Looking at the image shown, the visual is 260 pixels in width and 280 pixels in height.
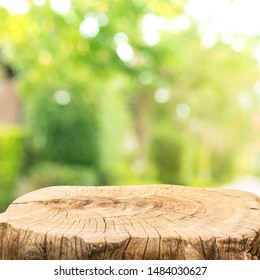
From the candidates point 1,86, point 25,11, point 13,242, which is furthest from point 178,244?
point 1,86

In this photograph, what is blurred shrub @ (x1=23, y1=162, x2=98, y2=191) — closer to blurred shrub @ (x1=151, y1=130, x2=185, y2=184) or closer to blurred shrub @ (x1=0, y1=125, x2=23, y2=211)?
blurred shrub @ (x1=0, y1=125, x2=23, y2=211)

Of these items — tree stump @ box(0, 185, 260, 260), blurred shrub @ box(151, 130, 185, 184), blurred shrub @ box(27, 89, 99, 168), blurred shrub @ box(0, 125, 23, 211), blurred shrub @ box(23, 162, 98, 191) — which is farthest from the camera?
blurred shrub @ box(151, 130, 185, 184)

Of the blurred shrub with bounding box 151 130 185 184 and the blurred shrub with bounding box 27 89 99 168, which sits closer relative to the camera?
the blurred shrub with bounding box 27 89 99 168

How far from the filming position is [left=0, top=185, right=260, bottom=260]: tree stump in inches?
80.6

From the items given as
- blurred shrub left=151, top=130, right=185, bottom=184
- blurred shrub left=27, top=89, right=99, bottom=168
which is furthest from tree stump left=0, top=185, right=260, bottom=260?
blurred shrub left=151, top=130, right=185, bottom=184

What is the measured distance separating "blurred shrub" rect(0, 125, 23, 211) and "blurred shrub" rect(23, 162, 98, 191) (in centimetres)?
35

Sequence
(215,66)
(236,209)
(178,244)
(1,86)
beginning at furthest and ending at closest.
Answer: (215,66) < (1,86) < (236,209) < (178,244)

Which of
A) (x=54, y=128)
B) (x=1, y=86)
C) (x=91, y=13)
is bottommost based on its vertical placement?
(x=54, y=128)

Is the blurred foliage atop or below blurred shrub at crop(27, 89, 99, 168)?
below

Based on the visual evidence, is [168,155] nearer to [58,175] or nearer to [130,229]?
[58,175]

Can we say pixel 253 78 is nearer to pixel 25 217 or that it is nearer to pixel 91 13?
pixel 91 13

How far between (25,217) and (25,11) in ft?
19.9

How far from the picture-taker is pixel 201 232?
6.96ft

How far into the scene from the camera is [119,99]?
1070cm
